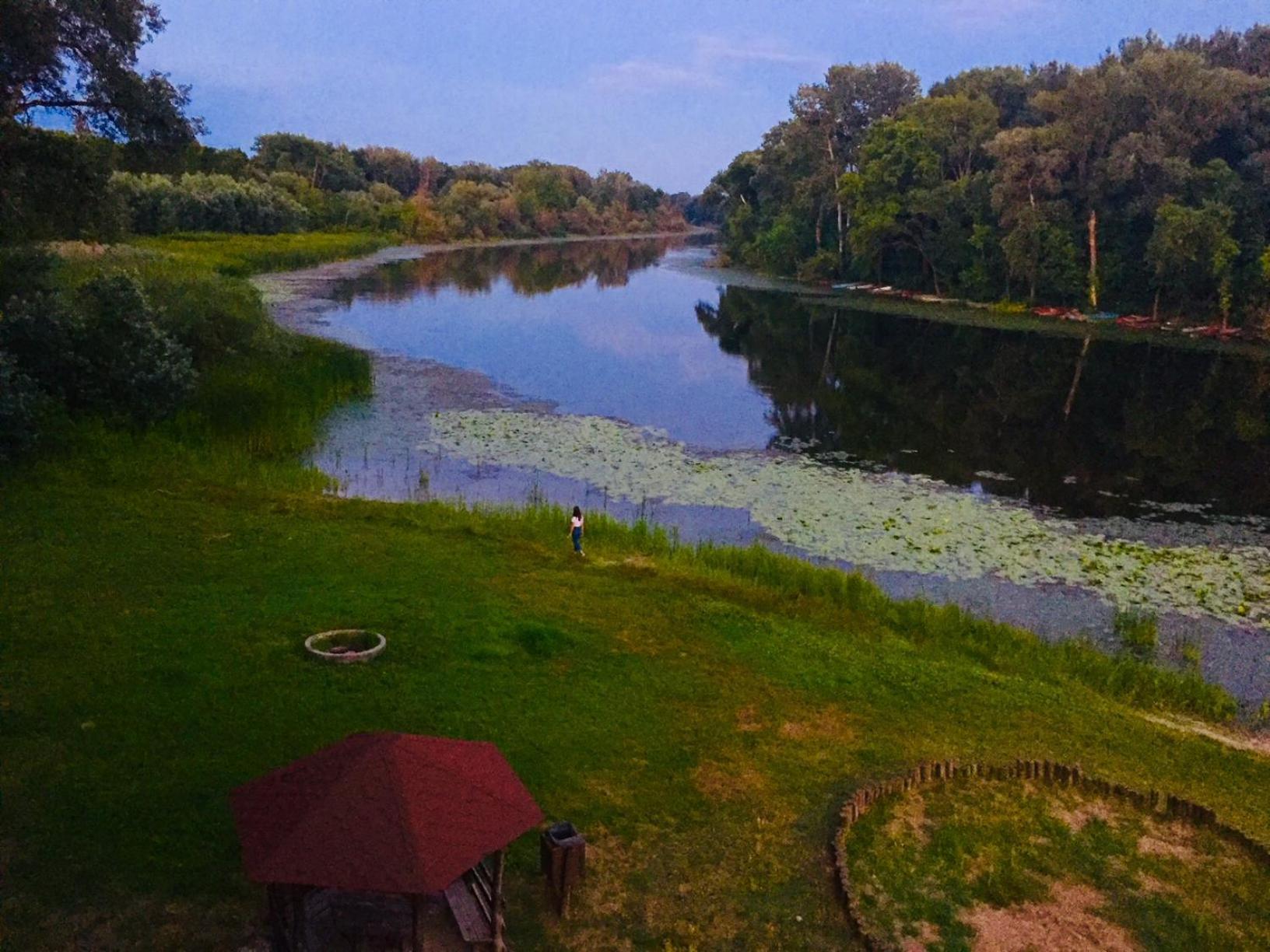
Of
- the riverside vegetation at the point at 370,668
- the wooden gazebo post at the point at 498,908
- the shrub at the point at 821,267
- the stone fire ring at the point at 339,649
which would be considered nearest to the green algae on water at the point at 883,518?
the riverside vegetation at the point at 370,668

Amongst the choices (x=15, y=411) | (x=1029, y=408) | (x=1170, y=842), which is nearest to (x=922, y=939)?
(x=1170, y=842)

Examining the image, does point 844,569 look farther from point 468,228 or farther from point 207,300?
point 468,228

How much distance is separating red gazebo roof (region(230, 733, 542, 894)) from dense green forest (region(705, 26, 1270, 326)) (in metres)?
52.8

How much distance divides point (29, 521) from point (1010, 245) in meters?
54.7

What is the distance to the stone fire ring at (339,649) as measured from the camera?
11523 mm

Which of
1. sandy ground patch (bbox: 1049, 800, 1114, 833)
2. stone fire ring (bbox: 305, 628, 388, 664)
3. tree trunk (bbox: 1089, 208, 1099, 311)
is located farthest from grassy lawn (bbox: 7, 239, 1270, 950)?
tree trunk (bbox: 1089, 208, 1099, 311)

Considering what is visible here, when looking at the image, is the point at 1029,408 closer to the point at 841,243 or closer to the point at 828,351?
the point at 828,351

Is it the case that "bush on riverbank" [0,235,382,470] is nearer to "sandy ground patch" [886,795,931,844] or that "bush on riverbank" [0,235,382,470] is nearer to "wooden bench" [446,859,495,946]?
"wooden bench" [446,859,495,946]

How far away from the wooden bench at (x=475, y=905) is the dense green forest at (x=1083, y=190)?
5271 centimetres

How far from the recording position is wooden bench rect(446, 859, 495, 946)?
23.1 ft

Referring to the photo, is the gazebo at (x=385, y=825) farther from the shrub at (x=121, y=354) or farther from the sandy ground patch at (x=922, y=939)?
the shrub at (x=121, y=354)

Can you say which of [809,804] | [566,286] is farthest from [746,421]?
[566,286]

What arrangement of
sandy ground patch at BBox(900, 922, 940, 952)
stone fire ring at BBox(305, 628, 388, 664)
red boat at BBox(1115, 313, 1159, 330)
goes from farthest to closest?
1. red boat at BBox(1115, 313, 1159, 330)
2. stone fire ring at BBox(305, 628, 388, 664)
3. sandy ground patch at BBox(900, 922, 940, 952)

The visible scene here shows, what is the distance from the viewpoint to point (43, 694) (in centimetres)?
1022
